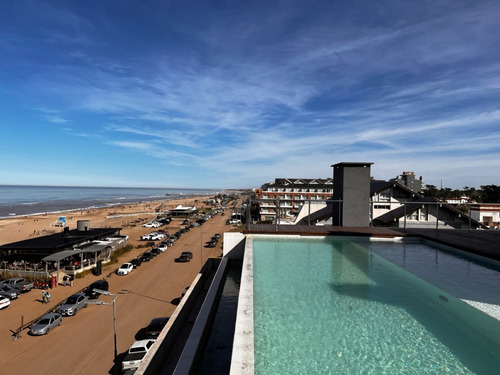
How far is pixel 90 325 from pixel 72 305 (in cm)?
263

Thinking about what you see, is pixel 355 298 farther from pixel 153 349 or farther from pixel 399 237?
pixel 399 237

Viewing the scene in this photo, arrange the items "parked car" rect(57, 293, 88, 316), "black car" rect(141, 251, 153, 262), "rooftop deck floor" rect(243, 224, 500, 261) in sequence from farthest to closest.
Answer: "black car" rect(141, 251, 153, 262) → "parked car" rect(57, 293, 88, 316) → "rooftop deck floor" rect(243, 224, 500, 261)

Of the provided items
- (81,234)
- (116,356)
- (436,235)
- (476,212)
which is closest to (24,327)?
(116,356)

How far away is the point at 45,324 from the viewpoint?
1544 cm

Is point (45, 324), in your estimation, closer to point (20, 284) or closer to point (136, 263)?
point (20, 284)

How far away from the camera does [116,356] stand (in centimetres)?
1218

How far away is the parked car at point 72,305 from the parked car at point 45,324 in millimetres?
832

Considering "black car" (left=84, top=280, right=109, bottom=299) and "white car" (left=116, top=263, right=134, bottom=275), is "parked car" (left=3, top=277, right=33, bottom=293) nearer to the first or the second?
"black car" (left=84, top=280, right=109, bottom=299)

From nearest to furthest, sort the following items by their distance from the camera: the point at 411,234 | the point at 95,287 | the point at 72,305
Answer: the point at 411,234
the point at 72,305
the point at 95,287

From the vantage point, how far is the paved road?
41.4 feet

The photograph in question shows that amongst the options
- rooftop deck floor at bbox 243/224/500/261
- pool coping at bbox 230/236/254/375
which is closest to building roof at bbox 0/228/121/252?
rooftop deck floor at bbox 243/224/500/261

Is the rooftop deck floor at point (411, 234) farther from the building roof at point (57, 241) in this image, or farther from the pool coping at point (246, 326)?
the building roof at point (57, 241)

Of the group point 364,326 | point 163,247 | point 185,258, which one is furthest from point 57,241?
point 364,326

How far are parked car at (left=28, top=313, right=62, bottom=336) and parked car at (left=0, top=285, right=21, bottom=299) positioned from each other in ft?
20.2
